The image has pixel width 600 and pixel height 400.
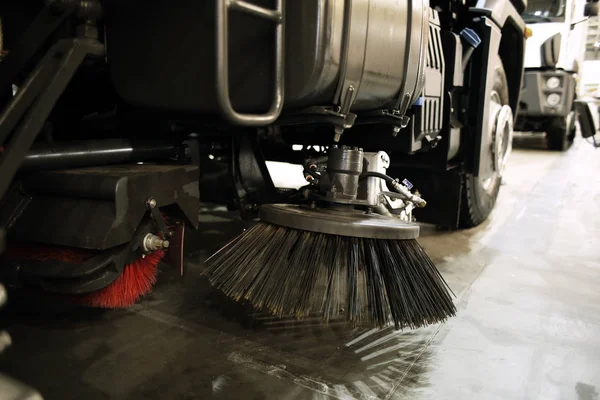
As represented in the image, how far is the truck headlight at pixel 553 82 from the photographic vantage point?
635cm

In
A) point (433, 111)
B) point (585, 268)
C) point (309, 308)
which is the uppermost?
point (433, 111)

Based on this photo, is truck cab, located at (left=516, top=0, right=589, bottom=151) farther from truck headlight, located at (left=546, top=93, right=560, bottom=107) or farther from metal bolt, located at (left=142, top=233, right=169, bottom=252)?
metal bolt, located at (left=142, top=233, right=169, bottom=252)

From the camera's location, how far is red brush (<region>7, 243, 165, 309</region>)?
119 cm

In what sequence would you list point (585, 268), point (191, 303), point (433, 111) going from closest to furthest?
point (191, 303)
point (433, 111)
point (585, 268)

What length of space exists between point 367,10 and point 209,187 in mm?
1399

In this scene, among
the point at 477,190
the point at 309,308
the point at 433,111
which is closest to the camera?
the point at 309,308

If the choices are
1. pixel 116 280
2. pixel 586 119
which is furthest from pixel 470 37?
pixel 586 119

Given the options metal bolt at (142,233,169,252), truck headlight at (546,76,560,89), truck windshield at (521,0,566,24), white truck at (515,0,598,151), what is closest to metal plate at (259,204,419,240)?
metal bolt at (142,233,169,252)

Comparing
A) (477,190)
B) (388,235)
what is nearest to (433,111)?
(388,235)

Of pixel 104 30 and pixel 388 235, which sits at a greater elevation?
pixel 104 30

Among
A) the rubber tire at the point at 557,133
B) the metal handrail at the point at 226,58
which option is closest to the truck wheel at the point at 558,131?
the rubber tire at the point at 557,133

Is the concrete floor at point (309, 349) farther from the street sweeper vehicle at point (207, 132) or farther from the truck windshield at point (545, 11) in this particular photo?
the truck windshield at point (545, 11)

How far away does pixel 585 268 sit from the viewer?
2.26 meters

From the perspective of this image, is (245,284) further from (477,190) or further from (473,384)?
(477,190)
